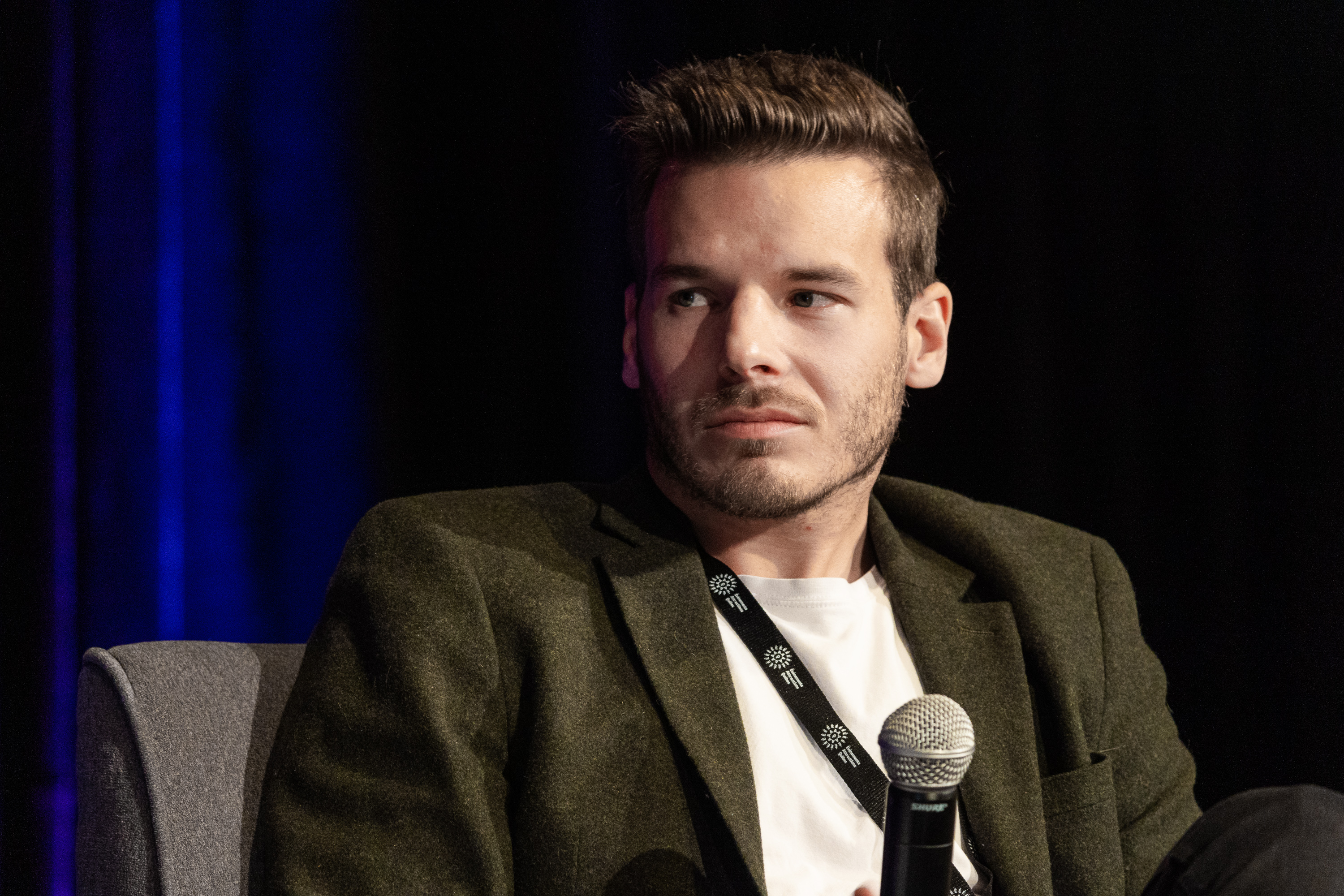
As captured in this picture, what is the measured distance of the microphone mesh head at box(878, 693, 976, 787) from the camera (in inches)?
32.8

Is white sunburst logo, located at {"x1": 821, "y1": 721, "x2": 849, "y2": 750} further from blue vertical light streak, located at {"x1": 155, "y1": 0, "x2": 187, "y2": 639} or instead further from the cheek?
blue vertical light streak, located at {"x1": 155, "y1": 0, "x2": 187, "y2": 639}

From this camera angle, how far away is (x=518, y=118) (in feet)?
8.26

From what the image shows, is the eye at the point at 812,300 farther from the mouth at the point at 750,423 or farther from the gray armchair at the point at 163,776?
the gray armchair at the point at 163,776

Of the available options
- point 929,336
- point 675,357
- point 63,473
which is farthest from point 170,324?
point 929,336

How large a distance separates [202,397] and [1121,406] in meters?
1.93

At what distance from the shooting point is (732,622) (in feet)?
5.44

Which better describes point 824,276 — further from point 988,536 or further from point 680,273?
point 988,536

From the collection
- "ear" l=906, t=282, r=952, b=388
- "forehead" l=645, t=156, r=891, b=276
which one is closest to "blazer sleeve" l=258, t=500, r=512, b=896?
"forehead" l=645, t=156, r=891, b=276

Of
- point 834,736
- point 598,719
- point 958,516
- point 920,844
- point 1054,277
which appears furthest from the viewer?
point 1054,277

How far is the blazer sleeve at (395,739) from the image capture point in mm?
1298

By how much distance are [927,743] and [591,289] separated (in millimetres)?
1807

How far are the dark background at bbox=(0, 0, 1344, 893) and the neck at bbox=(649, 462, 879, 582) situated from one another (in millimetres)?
797

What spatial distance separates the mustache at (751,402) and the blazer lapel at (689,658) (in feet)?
0.64

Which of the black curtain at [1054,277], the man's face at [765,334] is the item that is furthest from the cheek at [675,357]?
A: the black curtain at [1054,277]
